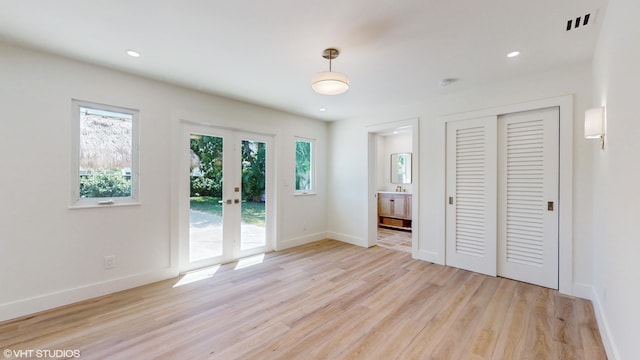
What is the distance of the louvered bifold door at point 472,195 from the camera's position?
3.41 m

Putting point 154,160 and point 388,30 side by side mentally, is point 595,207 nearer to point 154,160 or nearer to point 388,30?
point 388,30

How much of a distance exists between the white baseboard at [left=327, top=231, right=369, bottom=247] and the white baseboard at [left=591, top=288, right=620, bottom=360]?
2.96m

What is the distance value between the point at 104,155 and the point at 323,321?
2977 mm

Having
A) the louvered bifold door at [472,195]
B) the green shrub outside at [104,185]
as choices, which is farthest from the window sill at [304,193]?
the green shrub outside at [104,185]

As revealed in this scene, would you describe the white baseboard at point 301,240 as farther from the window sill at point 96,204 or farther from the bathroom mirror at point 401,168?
the bathroom mirror at point 401,168

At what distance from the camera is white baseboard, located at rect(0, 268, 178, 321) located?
2383 millimetres

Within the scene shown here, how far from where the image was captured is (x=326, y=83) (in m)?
2.29

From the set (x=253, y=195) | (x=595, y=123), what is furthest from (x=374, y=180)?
(x=595, y=123)

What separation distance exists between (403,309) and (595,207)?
2.15m

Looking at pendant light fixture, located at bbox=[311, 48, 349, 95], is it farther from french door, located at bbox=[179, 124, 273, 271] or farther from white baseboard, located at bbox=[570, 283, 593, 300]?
white baseboard, located at bbox=[570, 283, 593, 300]

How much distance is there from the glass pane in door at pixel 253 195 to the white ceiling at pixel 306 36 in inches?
50.1

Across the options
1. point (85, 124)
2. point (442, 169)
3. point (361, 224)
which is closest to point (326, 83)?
point (442, 169)

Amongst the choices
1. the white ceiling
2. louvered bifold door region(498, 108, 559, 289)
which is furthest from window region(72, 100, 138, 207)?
louvered bifold door region(498, 108, 559, 289)

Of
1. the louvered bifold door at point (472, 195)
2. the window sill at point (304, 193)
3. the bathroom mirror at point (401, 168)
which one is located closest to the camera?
the louvered bifold door at point (472, 195)
